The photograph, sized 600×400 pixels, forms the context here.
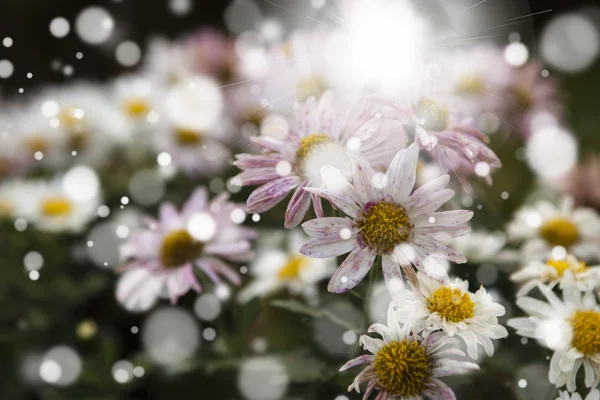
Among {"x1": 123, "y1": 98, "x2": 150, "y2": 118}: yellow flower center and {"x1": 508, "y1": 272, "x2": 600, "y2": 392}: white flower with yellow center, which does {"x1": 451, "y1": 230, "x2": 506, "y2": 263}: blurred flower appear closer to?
{"x1": 508, "y1": 272, "x2": 600, "y2": 392}: white flower with yellow center

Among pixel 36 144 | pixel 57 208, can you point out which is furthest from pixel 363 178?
pixel 36 144

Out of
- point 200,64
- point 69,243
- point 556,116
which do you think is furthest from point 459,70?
point 69,243

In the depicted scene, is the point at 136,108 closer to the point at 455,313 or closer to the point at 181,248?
the point at 181,248

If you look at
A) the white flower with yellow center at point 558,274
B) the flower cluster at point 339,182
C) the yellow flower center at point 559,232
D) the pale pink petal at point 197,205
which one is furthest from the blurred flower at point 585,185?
the pale pink petal at point 197,205

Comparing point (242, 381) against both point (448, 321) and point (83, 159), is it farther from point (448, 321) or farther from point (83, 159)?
point (83, 159)

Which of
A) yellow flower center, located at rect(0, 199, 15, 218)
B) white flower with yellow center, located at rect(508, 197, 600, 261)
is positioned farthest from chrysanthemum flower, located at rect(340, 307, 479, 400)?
yellow flower center, located at rect(0, 199, 15, 218)
